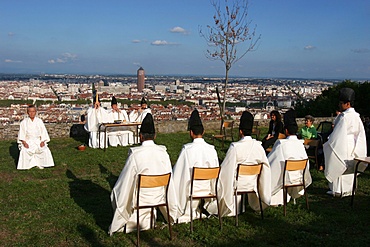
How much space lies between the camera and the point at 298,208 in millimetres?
6793

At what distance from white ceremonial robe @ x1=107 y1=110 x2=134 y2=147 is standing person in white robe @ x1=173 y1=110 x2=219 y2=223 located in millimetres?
7800

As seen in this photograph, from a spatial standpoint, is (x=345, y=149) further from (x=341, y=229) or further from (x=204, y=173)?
(x=204, y=173)

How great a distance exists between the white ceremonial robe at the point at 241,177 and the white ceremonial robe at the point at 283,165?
0.37 m

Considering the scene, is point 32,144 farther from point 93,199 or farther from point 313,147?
point 313,147

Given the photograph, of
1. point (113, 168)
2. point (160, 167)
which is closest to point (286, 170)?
point (160, 167)

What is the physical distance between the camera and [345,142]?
7.32 m

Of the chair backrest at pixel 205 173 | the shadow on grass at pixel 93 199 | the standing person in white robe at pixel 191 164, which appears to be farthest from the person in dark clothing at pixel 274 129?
the chair backrest at pixel 205 173

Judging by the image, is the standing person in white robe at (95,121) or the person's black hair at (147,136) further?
the standing person in white robe at (95,121)

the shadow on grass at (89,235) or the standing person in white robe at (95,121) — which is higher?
the standing person in white robe at (95,121)

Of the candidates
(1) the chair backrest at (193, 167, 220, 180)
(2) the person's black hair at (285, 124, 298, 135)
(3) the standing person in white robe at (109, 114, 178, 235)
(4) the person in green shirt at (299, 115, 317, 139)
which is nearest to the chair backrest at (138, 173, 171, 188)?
(3) the standing person in white robe at (109, 114, 178, 235)

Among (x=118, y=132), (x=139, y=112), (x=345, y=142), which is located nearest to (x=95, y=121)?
(x=118, y=132)

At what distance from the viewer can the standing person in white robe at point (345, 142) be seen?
24.0ft

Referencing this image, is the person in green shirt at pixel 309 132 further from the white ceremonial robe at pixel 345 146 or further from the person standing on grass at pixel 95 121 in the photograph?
the person standing on grass at pixel 95 121

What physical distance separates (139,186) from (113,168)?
16.6 ft
